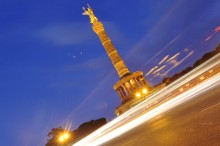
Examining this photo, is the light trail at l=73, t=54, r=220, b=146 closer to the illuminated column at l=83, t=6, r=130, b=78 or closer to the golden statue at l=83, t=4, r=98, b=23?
the illuminated column at l=83, t=6, r=130, b=78

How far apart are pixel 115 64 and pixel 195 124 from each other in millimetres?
46591

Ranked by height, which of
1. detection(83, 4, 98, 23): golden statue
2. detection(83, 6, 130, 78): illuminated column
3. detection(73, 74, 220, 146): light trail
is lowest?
detection(73, 74, 220, 146): light trail

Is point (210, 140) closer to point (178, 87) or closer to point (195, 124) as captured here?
point (195, 124)

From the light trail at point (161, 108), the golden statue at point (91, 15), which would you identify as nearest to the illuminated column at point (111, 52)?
the golden statue at point (91, 15)

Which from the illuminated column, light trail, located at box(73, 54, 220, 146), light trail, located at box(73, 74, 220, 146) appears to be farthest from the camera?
the illuminated column

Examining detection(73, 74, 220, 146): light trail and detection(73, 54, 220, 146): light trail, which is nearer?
detection(73, 74, 220, 146): light trail

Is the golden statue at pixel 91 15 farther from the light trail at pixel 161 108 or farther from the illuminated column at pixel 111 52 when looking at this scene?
the light trail at pixel 161 108

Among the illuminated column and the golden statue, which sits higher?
the golden statue

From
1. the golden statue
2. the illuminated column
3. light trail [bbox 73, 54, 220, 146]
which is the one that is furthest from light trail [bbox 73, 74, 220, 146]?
the golden statue

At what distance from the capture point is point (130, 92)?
5269 cm

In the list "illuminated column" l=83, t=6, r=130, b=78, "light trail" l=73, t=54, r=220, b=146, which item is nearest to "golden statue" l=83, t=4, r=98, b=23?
"illuminated column" l=83, t=6, r=130, b=78

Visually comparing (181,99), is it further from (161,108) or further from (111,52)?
(111,52)

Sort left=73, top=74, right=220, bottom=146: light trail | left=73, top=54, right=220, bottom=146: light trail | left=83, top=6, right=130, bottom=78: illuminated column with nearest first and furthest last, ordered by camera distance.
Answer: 1. left=73, top=74, right=220, bottom=146: light trail
2. left=73, top=54, right=220, bottom=146: light trail
3. left=83, top=6, right=130, bottom=78: illuminated column

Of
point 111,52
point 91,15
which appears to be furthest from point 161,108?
point 91,15
